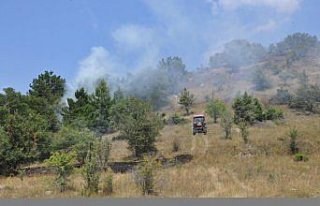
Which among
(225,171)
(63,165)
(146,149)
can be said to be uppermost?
(146,149)

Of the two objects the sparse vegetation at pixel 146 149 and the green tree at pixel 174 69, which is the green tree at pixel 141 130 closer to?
the sparse vegetation at pixel 146 149

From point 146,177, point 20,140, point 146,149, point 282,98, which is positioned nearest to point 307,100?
point 282,98

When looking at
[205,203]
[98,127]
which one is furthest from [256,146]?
[205,203]

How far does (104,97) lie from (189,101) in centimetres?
1904

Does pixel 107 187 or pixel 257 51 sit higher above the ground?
pixel 257 51

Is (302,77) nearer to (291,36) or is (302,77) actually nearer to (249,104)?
(249,104)

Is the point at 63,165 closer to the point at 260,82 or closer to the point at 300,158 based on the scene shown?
the point at 300,158

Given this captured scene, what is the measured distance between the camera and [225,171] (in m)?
24.8

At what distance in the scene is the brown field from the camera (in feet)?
57.4

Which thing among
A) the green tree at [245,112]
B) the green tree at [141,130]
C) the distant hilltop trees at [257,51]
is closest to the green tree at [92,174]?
the green tree at [141,130]

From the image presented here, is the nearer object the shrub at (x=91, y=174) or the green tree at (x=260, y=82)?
the shrub at (x=91, y=174)

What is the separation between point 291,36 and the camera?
445ft

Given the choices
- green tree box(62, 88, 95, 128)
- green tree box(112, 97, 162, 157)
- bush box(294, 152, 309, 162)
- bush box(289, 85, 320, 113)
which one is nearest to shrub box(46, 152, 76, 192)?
green tree box(112, 97, 162, 157)

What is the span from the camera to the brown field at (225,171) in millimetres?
17488
